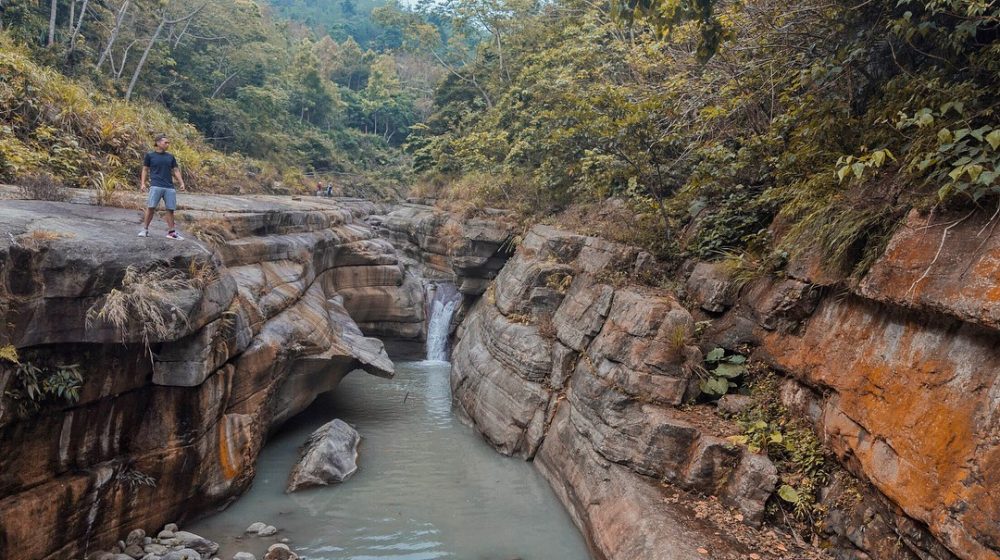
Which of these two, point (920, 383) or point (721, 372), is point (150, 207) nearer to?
point (721, 372)

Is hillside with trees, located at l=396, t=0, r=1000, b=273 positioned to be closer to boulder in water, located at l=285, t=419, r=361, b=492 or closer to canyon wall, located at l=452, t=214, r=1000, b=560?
canyon wall, located at l=452, t=214, r=1000, b=560

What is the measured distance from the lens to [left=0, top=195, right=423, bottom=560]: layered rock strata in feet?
17.0

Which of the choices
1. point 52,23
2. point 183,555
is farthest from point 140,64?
point 183,555

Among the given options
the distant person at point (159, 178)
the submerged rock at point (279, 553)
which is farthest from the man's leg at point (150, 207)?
the submerged rock at point (279, 553)

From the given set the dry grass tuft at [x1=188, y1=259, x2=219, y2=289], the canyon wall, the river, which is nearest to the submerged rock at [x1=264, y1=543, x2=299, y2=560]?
the river

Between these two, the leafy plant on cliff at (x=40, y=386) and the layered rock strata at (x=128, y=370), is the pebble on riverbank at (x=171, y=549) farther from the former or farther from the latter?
the leafy plant on cliff at (x=40, y=386)

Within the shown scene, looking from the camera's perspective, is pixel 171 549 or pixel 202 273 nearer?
pixel 171 549

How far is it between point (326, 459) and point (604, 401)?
421 cm

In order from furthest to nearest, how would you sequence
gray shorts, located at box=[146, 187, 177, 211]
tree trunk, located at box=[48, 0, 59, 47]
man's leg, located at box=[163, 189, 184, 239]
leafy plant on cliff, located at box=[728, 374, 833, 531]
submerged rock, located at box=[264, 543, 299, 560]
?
tree trunk, located at box=[48, 0, 59, 47]
man's leg, located at box=[163, 189, 184, 239]
gray shorts, located at box=[146, 187, 177, 211]
submerged rock, located at box=[264, 543, 299, 560]
leafy plant on cliff, located at box=[728, 374, 833, 531]

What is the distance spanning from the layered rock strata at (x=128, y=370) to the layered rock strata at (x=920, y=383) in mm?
7083

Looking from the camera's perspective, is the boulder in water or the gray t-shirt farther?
the boulder in water

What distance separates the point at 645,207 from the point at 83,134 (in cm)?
1175

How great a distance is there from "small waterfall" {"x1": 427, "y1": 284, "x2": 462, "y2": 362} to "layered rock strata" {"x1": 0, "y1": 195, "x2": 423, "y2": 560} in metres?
6.88

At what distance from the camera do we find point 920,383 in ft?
15.0
